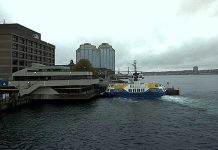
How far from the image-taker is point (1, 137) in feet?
164

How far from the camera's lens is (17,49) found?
143625 millimetres

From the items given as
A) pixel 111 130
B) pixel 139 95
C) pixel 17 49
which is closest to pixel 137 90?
pixel 139 95

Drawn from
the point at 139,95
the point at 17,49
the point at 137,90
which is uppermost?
the point at 17,49

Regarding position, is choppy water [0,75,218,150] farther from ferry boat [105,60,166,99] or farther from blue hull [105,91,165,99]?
ferry boat [105,60,166,99]

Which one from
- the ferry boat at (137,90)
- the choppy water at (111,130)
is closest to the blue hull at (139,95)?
the ferry boat at (137,90)

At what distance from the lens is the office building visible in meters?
137

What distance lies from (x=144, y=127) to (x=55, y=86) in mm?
A: 60306

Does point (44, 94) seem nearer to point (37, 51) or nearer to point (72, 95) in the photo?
point (72, 95)

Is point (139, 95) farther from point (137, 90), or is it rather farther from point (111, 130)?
point (111, 130)

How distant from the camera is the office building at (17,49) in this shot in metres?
137

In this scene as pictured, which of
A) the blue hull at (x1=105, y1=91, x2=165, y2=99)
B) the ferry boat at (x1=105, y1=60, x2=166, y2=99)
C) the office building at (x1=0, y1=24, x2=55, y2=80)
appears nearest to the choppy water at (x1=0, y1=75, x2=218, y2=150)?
the blue hull at (x1=105, y1=91, x2=165, y2=99)

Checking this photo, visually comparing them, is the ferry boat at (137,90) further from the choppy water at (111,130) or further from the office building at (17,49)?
the office building at (17,49)

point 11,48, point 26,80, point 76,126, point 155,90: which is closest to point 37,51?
point 11,48

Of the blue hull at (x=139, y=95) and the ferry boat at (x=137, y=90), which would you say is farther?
the ferry boat at (x=137, y=90)
